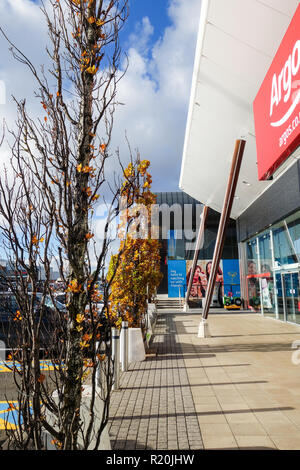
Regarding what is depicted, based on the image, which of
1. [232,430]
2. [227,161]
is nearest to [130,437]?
[232,430]

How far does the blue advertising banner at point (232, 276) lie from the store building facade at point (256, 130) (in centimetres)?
335

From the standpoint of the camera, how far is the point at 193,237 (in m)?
34.2

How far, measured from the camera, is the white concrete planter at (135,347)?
845 cm

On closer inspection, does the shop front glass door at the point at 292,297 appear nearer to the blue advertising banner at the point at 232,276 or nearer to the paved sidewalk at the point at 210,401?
the paved sidewalk at the point at 210,401

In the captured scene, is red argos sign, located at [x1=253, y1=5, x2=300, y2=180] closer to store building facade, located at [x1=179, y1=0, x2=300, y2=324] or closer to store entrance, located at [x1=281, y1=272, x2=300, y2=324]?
store building facade, located at [x1=179, y1=0, x2=300, y2=324]

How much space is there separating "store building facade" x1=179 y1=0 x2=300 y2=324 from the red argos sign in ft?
0.04

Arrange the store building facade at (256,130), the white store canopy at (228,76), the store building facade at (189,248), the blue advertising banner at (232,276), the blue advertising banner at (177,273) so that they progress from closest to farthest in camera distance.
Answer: the store building facade at (256,130) < the white store canopy at (228,76) < the blue advertising banner at (232,276) < the store building facade at (189,248) < the blue advertising banner at (177,273)

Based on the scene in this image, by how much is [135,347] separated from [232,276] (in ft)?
74.3

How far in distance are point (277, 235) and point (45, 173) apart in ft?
54.8

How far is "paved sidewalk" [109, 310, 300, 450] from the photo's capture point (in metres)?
3.92

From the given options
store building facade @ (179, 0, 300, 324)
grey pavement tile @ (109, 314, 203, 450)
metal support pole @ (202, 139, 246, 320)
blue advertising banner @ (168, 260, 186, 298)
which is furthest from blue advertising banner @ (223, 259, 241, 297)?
grey pavement tile @ (109, 314, 203, 450)

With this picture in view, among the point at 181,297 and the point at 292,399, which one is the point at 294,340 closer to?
the point at 292,399

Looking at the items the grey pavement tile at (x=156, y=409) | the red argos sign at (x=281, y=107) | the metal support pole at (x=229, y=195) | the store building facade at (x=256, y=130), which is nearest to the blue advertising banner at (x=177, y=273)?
the store building facade at (x=256, y=130)

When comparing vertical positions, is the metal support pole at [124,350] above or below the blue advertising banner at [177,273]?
below
